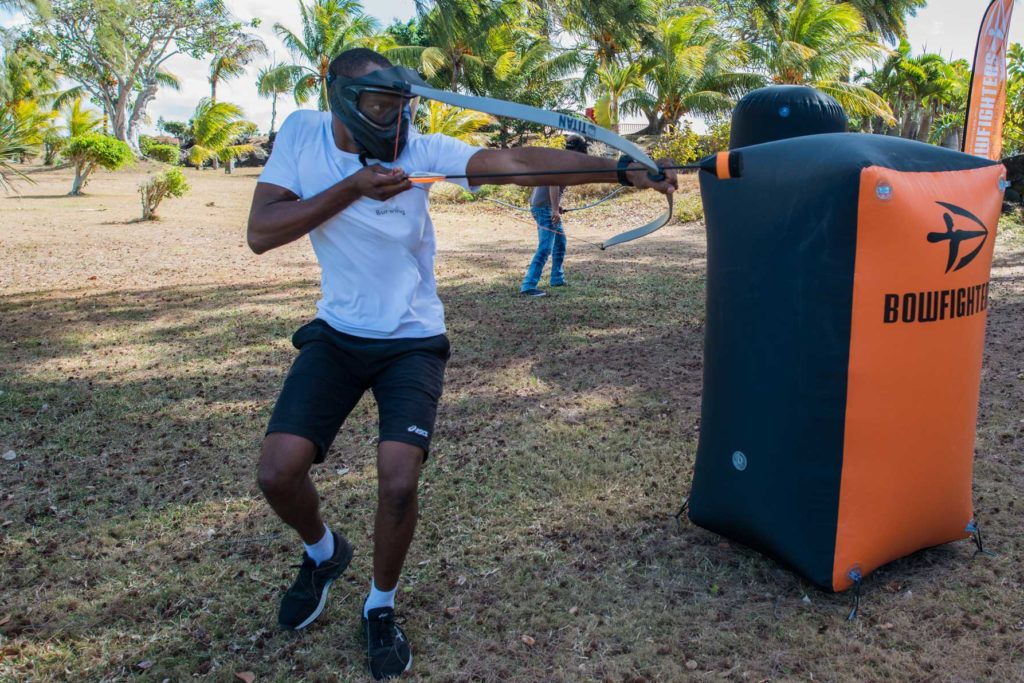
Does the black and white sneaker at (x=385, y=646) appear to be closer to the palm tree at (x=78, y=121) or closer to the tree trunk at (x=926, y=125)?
the palm tree at (x=78, y=121)

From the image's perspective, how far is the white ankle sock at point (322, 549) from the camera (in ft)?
10.2

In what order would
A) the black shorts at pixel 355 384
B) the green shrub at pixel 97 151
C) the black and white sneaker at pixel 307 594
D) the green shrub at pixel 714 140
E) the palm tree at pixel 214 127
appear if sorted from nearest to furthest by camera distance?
the black shorts at pixel 355 384 < the black and white sneaker at pixel 307 594 < the green shrub at pixel 97 151 < the green shrub at pixel 714 140 < the palm tree at pixel 214 127

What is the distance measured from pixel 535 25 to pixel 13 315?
19.0 ft

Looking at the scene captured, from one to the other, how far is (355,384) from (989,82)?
8321 mm

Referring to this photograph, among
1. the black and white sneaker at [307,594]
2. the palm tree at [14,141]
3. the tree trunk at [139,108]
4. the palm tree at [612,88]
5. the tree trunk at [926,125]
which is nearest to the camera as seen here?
the black and white sneaker at [307,594]

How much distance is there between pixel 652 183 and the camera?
9.01ft

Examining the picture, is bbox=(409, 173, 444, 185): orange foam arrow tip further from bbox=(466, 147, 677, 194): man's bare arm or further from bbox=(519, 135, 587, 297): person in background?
bbox=(519, 135, 587, 297): person in background

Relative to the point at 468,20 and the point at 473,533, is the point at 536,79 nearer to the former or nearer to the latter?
the point at 468,20

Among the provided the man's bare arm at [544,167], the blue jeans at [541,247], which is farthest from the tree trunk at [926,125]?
the man's bare arm at [544,167]

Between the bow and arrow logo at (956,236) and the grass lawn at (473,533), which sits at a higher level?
the bow and arrow logo at (956,236)

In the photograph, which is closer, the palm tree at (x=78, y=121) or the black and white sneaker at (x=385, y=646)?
the black and white sneaker at (x=385, y=646)

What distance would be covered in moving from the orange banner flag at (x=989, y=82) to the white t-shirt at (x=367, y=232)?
746cm

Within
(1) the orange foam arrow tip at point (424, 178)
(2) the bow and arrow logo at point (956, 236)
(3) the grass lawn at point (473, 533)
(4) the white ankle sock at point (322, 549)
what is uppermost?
(1) the orange foam arrow tip at point (424, 178)

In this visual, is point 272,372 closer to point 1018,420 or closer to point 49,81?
point 1018,420
